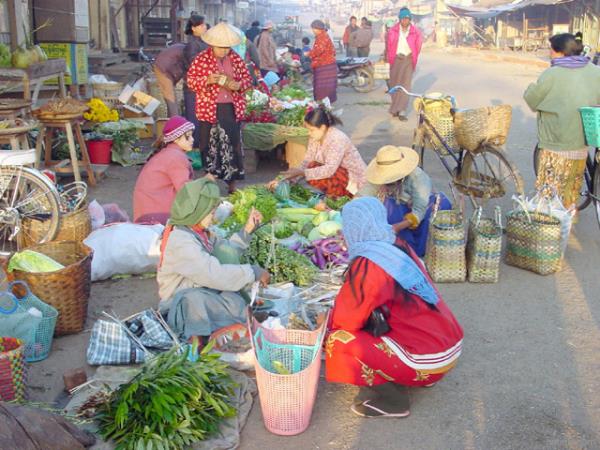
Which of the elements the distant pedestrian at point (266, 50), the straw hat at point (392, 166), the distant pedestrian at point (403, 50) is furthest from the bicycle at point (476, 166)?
the distant pedestrian at point (266, 50)

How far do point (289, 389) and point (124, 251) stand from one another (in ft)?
8.79

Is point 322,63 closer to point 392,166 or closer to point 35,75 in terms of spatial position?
point 35,75

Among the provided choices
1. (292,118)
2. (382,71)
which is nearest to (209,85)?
Result: (292,118)

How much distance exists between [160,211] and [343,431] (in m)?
3.06

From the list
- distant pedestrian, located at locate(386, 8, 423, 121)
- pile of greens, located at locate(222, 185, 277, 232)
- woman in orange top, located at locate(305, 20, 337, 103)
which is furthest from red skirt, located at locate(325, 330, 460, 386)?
woman in orange top, located at locate(305, 20, 337, 103)

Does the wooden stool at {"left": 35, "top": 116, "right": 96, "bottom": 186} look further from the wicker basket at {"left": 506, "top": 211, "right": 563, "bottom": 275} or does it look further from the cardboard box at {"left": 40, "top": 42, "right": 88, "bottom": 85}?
the wicker basket at {"left": 506, "top": 211, "right": 563, "bottom": 275}

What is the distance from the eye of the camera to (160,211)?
6117 mm

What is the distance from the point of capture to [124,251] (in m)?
5.70

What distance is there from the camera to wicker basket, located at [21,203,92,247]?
594cm

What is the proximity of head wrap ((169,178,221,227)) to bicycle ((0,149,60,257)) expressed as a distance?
1.92m

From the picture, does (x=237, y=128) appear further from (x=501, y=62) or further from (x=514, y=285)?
(x=501, y=62)

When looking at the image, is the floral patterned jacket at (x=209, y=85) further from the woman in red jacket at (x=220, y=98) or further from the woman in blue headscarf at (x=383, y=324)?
the woman in blue headscarf at (x=383, y=324)

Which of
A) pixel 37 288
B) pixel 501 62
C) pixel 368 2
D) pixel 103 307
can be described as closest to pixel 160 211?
pixel 103 307

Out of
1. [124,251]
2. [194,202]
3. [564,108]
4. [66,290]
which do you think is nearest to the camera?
[194,202]
